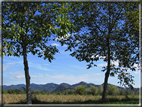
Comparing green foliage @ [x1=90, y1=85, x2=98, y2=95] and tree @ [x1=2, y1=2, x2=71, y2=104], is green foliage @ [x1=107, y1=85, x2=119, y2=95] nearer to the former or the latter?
green foliage @ [x1=90, y1=85, x2=98, y2=95]

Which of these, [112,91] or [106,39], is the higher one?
[106,39]

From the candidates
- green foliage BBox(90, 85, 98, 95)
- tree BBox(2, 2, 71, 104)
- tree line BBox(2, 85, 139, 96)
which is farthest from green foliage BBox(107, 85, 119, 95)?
tree BBox(2, 2, 71, 104)

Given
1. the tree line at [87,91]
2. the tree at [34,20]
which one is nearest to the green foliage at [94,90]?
the tree line at [87,91]

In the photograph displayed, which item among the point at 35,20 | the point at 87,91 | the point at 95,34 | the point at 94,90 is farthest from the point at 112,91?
the point at 35,20

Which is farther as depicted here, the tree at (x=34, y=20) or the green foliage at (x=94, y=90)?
the green foliage at (x=94, y=90)

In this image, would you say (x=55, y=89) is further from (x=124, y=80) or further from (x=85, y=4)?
(x=85, y=4)

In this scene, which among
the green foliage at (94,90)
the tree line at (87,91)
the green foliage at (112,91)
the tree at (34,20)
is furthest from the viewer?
the green foliage at (94,90)

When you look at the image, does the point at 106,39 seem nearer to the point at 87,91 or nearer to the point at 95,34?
the point at 95,34

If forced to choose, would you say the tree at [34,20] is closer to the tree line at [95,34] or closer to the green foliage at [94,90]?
the tree line at [95,34]

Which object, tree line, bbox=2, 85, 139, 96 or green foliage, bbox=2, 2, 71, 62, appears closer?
green foliage, bbox=2, 2, 71, 62

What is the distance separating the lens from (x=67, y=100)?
1254cm

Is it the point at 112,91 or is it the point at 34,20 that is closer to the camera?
the point at 34,20

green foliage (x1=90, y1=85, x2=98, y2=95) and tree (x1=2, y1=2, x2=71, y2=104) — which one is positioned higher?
tree (x1=2, y1=2, x2=71, y2=104)

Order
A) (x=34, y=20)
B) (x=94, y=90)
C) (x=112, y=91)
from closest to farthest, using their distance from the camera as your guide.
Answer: (x=34, y=20)
(x=112, y=91)
(x=94, y=90)
